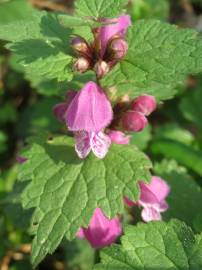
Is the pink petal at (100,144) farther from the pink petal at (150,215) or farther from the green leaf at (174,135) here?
the green leaf at (174,135)

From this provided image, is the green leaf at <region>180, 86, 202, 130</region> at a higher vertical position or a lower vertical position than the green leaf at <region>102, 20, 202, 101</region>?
lower

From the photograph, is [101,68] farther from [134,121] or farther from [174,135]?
[174,135]

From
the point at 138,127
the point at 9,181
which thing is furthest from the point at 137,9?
the point at 138,127

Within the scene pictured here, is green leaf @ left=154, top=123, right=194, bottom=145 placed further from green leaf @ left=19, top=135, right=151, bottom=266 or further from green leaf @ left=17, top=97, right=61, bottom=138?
green leaf @ left=19, top=135, right=151, bottom=266

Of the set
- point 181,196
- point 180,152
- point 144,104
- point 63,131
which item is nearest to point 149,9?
point 180,152

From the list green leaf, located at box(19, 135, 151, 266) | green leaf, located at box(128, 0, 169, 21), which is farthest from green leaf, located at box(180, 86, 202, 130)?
green leaf, located at box(19, 135, 151, 266)

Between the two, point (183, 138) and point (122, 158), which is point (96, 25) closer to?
point (122, 158)
